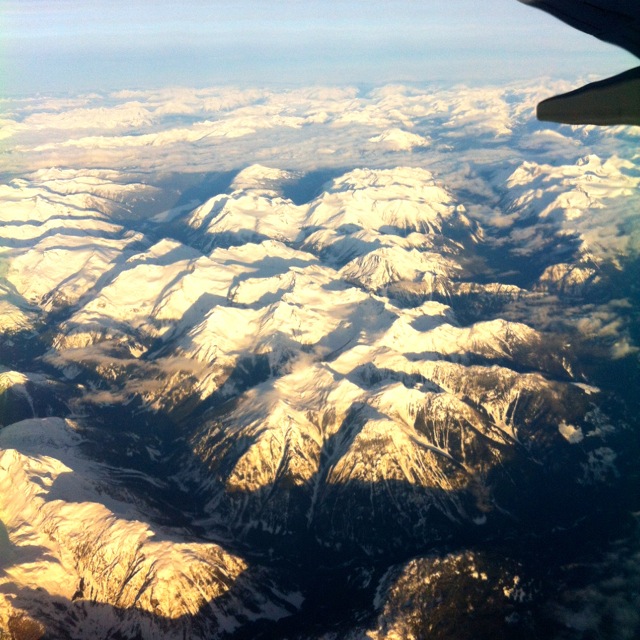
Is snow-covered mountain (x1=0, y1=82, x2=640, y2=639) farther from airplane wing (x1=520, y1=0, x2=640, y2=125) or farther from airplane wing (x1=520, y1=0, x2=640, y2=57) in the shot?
airplane wing (x1=520, y1=0, x2=640, y2=57)

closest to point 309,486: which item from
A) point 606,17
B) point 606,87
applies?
point 606,17

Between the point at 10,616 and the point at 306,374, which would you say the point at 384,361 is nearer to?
the point at 306,374

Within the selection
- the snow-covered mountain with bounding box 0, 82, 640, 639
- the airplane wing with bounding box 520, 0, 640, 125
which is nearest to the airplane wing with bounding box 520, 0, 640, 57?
the airplane wing with bounding box 520, 0, 640, 125

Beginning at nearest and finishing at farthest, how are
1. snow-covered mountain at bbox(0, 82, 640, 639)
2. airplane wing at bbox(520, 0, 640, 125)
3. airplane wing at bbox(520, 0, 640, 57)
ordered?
airplane wing at bbox(520, 0, 640, 125) → airplane wing at bbox(520, 0, 640, 57) → snow-covered mountain at bbox(0, 82, 640, 639)

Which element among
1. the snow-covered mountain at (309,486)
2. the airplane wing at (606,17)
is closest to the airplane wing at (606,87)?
the airplane wing at (606,17)

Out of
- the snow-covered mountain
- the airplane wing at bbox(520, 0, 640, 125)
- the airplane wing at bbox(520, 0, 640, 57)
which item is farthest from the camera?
the snow-covered mountain

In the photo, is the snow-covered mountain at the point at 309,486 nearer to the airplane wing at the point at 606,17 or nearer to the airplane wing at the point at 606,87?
the airplane wing at the point at 606,87

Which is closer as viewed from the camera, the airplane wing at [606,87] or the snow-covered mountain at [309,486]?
the airplane wing at [606,87]

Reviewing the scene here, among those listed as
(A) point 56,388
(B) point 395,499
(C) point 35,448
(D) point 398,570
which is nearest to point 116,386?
(A) point 56,388

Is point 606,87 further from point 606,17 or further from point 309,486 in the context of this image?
point 309,486
